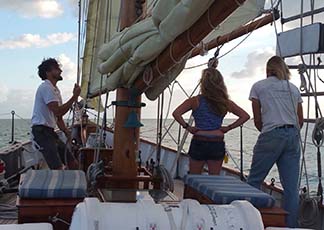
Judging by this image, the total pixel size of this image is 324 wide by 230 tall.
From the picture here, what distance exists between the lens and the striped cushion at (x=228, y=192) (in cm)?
215

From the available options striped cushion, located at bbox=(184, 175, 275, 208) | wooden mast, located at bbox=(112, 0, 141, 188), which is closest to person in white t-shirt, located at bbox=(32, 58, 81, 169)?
wooden mast, located at bbox=(112, 0, 141, 188)

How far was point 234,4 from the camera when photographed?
1821 mm

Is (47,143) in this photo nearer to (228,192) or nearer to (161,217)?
(228,192)

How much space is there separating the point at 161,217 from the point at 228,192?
543 mm

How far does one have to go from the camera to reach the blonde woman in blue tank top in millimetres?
3426

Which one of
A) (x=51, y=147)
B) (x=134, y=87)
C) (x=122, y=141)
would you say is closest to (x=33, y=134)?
(x=51, y=147)

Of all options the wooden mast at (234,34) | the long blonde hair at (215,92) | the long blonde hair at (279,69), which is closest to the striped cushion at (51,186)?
the long blonde hair at (215,92)

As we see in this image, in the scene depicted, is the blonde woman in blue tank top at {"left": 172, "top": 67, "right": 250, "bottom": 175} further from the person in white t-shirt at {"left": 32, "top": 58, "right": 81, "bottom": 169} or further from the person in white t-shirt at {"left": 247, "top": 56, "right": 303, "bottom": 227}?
the person in white t-shirt at {"left": 32, "top": 58, "right": 81, "bottom": 169}

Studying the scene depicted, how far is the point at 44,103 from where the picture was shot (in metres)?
3.77

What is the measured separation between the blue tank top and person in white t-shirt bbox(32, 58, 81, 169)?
93cm

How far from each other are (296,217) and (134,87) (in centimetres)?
126

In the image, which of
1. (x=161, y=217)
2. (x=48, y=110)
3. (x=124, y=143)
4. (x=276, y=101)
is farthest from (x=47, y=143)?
(x=161, y=217)

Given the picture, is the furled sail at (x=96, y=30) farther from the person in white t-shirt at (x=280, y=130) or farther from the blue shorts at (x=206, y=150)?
the person in white t-shirt at (x=280, y=130)

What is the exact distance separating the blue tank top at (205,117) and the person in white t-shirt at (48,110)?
93 cm
